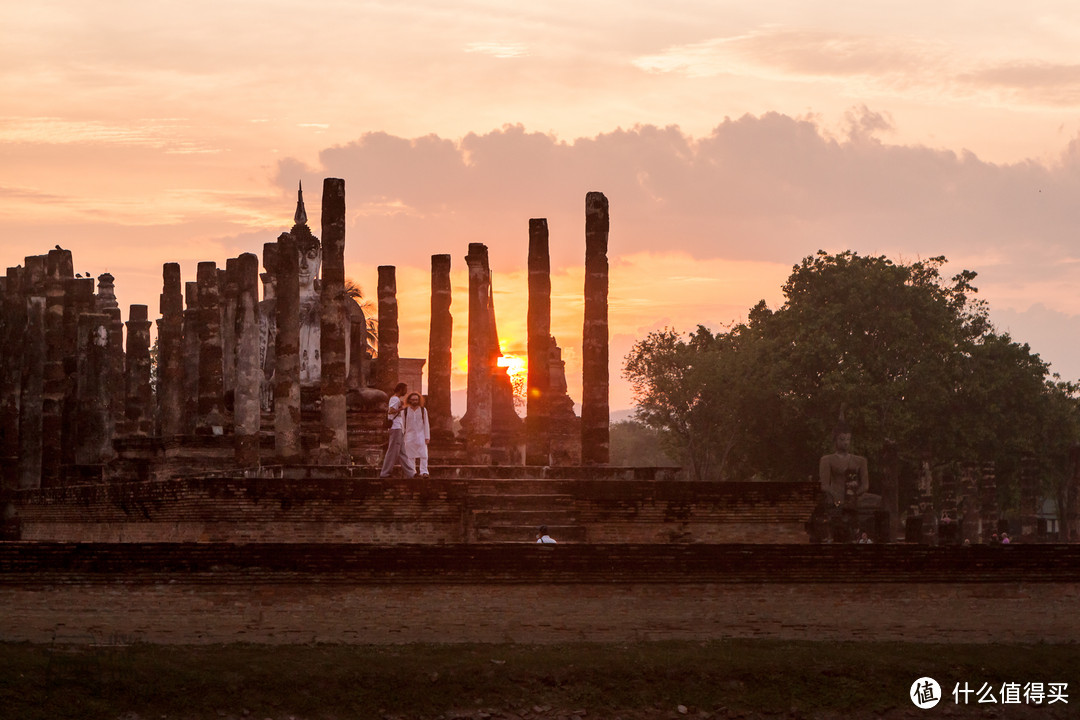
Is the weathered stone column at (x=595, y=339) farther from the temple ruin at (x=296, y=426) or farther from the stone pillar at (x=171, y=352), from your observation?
the stone pillar at (x=171, y=352)

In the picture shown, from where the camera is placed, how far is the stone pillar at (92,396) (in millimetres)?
34375

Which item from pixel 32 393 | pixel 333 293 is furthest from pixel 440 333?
pixel 32 393

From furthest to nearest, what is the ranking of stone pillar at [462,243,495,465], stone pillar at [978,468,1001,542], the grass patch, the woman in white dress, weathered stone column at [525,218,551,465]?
stone pillar at [978,468,1001,542], stone pillar at [462,243,495,465], weathered stone column at [525,218,551,465], the woman in white dress, the grass patch

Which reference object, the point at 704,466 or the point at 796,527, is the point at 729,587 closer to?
the point at 796,527

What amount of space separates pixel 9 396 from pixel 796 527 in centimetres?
1782

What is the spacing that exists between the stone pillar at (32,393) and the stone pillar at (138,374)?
323cm

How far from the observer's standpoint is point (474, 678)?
1484cm

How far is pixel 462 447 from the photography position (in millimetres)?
31078

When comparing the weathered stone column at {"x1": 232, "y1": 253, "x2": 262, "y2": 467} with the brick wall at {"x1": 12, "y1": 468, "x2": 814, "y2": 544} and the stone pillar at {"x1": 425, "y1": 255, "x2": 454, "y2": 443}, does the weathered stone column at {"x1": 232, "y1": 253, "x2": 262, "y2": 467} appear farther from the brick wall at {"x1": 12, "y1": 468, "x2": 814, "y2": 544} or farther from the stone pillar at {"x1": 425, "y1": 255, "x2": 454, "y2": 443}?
the brick wall at {"x1": 12, "y1": 468, "x2": 814, "y2": 544}

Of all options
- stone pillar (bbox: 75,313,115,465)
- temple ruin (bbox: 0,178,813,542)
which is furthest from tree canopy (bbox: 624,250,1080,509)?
stone pillar (bbox: 75,313,115,465)

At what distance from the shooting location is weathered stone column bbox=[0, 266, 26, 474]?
31891 mm

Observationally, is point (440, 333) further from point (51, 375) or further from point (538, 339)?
point (51, 375)

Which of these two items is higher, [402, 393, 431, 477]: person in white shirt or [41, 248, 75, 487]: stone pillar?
[41, 248, 75, 487]: stone pillar

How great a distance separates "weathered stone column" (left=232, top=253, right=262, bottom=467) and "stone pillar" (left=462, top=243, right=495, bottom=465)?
435 cm
